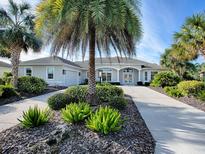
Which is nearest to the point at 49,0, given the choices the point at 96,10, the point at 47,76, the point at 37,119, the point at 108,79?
the point at 96,10

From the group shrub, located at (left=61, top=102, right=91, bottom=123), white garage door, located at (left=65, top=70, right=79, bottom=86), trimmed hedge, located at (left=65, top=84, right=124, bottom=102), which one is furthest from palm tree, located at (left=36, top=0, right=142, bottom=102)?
white garage door, located at (left=65, top=70, right=79, bottom=86)

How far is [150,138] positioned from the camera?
6883mm

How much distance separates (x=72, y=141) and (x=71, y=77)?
103 feet

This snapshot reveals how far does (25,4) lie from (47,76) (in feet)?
49.9

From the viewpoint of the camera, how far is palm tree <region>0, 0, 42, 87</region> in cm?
1836

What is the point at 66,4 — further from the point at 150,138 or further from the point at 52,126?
the point at 150,138

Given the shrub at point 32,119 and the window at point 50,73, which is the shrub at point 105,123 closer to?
the shrub at point 32,119

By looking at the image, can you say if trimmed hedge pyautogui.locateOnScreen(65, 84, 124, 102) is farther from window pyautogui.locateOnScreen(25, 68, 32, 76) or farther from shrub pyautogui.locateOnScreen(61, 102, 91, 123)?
window pyautogui.locateOnScreen(25, 68, 32, 76)

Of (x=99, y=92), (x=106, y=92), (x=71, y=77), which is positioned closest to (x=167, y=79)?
(x=71, y=77)

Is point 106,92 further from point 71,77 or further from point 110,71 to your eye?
point 110,71

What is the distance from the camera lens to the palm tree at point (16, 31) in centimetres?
1836

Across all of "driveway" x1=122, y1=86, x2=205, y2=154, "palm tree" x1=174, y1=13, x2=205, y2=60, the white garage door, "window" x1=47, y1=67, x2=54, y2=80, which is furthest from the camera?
the white garage door

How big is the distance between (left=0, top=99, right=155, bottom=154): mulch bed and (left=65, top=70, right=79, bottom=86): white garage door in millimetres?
27754

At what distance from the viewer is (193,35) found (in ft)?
59.0
